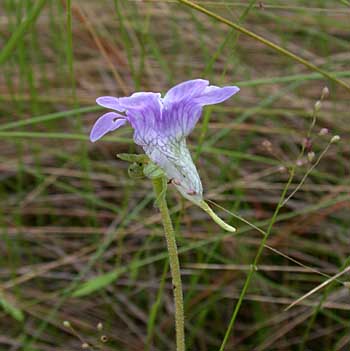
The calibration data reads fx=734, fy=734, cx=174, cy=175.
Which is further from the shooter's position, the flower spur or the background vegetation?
the background vegetation

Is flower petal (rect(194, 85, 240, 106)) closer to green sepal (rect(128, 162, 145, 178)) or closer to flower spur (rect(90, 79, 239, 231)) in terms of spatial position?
flower spur (rect(90, 79, 239, 231))

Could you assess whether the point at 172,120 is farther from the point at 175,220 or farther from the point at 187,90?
the point at 175,220

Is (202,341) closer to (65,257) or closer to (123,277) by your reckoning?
(123,277)

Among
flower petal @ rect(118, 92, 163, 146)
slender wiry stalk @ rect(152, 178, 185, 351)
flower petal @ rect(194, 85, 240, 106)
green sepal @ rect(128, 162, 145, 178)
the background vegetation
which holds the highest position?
flower petal @ rect(194, 85, 240, 106)

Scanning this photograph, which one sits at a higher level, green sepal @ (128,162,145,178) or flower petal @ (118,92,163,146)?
flower petal @ (118,92,163,146)

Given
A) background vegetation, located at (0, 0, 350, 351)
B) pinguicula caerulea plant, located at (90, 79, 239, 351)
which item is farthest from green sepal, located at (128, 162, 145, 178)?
background vegetation, located at (0, 0, 350, 351)

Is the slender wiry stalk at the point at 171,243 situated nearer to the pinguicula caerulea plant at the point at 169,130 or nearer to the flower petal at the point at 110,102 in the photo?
the pinguicula caerulea plant at the point at 169,130
